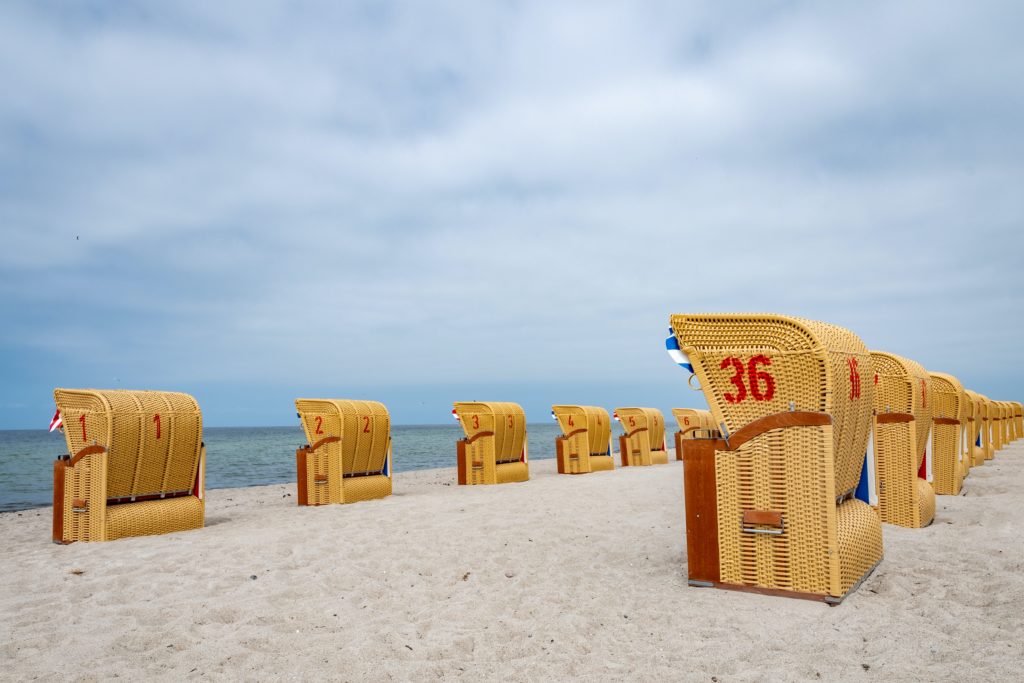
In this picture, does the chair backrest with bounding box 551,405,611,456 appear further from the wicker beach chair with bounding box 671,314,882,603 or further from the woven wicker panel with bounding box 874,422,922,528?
the wicker beach chair with bounding box 671,314,882,603

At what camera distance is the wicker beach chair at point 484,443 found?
16.6 m

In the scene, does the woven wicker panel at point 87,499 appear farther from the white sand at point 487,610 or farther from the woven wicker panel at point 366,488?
the woven wicker panel at point 366,488

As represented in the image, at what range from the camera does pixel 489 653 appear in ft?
16.5

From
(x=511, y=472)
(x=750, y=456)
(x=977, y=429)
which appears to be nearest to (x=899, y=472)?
(x=750, y=456)

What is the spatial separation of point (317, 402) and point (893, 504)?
375 inches

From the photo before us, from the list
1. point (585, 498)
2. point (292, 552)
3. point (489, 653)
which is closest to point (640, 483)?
Result: point (585, 498)

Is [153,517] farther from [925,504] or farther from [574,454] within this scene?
[574,454]

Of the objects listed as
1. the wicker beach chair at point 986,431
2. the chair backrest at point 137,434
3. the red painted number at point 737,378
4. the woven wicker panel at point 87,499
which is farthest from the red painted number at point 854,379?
the wicker beach chair at point 986,431

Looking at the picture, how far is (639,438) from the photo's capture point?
77.0 ft

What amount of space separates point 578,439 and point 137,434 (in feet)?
42.7

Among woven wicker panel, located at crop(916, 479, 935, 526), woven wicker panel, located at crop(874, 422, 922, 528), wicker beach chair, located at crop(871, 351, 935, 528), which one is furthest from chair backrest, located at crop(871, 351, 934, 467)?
woven wicker panel, located at crop(916, 479, 935, 526)

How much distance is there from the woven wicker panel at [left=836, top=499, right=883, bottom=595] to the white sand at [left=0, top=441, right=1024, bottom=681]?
0.53 feet

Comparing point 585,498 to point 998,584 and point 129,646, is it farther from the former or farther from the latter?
point 129,646

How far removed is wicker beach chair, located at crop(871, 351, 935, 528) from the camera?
8383 millimetres
